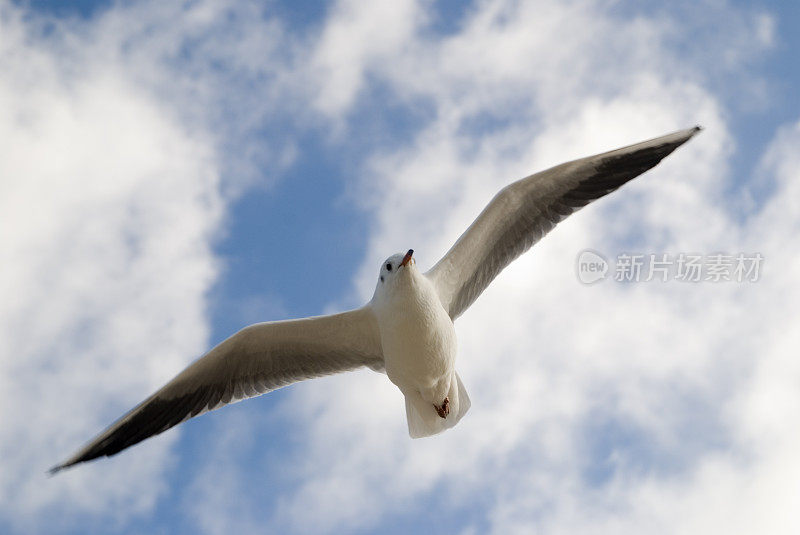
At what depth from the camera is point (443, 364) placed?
231 inches

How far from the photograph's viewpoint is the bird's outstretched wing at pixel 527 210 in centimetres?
635

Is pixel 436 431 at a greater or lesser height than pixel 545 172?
lesser

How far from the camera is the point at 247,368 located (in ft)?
21.6

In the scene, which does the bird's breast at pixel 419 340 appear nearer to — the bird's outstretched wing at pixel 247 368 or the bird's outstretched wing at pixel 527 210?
the bird's outstretched wing at pixel 247 368

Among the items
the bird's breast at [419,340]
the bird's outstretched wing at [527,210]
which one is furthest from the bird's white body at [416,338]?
the bird's outstretched wing at [527,210]

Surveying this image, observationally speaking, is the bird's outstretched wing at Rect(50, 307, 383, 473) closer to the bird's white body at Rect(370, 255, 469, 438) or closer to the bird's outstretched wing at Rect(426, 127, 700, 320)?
the bird's white body at Rect(370, 255, 469, 438)

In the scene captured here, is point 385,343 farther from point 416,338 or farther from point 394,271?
point 394,271

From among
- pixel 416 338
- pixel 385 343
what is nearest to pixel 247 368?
pixel 385 343

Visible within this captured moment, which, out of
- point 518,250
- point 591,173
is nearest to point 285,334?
point 518,250

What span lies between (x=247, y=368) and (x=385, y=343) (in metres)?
1.15

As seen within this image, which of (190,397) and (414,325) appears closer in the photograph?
(414,325)

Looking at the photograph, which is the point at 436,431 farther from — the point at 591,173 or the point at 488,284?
the point at 591,173

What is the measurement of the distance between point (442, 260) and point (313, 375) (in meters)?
1.23

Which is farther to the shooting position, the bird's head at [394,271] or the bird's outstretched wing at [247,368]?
the bird's outstretched wing at [247,368]
